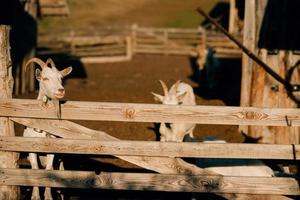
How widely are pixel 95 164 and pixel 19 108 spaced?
152 inches

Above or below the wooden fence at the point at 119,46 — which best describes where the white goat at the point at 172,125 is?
below

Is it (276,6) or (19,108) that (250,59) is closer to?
(276,6)

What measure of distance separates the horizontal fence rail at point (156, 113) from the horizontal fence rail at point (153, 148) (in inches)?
10.2

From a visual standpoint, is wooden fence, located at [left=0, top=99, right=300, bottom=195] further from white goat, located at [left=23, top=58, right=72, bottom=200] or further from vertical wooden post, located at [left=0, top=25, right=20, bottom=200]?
white goat, located at [left=23, top=58, right=72, bottom=200]

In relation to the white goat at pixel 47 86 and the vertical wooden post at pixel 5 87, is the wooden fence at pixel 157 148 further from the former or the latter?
the white goat at pixel 47 86

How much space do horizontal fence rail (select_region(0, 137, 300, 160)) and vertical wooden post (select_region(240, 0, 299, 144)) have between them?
212 inches

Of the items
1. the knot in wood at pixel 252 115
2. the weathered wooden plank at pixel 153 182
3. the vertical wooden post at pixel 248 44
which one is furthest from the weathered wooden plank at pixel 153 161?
Answer: the vertical wooden post at pixel 248 44

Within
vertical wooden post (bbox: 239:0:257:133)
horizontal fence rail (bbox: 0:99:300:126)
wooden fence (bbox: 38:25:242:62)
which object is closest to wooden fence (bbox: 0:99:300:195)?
horizontal fence rail (bbox: 0:99:300:126)

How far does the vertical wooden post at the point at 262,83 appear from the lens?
36.1 ft

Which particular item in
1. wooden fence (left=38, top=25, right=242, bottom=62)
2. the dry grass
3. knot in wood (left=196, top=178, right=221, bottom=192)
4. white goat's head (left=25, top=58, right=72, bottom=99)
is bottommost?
knot in wood (left=196, top=178, right=221, bottom=192)

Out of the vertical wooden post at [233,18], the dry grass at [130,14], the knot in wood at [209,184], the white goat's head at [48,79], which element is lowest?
the knot in wood at [209,184]

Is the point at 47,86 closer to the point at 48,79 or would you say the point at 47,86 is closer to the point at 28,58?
the point at 48,79

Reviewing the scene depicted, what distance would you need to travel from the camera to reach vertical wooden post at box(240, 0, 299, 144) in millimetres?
10992

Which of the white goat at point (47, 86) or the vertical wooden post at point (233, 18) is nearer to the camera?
the white goat at point (47, 86)
